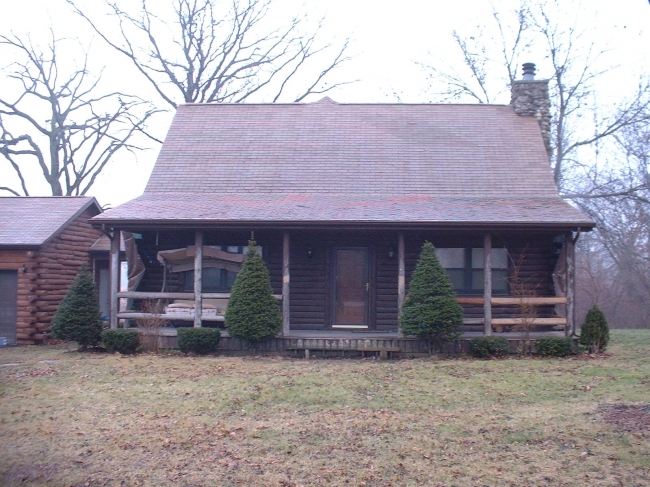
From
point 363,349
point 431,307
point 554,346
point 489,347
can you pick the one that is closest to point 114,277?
point 363,349

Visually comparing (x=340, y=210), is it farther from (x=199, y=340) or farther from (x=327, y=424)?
(x=327, y=424)

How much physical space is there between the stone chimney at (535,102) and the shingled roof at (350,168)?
0.35 meters

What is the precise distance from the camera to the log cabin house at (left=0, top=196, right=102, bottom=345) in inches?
673

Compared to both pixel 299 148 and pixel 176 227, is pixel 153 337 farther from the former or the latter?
pixel 299 148

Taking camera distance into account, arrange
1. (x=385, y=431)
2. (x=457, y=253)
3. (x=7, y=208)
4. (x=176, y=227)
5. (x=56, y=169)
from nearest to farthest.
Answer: (x=385, y=431) < (x=176, y=227) < (x=457, y=253) < (x=7, y=208) < (x=56, y=169)

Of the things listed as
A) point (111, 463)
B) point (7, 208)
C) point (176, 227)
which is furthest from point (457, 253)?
point (7, 208)

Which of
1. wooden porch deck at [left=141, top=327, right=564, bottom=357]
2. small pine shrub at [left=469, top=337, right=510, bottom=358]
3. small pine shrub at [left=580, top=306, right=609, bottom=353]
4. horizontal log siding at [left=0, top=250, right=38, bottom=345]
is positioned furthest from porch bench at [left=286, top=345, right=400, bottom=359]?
horizontal log siding at [left=0, top=250, right=38, bottom=345]

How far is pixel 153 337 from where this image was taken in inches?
553

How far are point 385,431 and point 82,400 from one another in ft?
14.7

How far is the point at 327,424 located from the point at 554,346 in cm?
688

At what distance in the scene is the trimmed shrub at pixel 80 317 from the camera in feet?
46.3

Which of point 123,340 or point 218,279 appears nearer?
point 123,340

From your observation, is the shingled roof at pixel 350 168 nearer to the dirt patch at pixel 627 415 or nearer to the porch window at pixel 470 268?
the porch window at pixel 470 268

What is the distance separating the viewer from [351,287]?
15609 mm
